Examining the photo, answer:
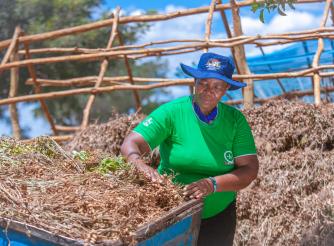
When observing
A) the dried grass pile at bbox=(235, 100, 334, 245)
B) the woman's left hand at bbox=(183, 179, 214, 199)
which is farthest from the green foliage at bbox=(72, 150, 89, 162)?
the dried grass pile at bbox=(235, 100, 334, 245)

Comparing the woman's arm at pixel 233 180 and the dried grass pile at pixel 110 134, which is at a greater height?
the woman's arm at pixel 233 180

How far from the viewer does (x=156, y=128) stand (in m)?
3.29

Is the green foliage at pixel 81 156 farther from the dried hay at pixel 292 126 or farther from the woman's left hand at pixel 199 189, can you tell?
the dried hay at pixel 292 126

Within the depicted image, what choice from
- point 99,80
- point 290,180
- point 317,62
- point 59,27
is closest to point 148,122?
point 290,180

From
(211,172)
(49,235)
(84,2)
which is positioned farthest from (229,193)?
(84,2)

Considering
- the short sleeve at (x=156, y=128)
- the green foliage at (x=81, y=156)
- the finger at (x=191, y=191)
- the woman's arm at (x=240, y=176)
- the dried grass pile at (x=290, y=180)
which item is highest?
the short sleeve at (x=156, y=128)

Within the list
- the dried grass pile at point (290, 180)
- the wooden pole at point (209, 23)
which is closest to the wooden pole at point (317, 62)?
the dried grass pile at point (290, 180)

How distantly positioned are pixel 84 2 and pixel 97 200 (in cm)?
1686

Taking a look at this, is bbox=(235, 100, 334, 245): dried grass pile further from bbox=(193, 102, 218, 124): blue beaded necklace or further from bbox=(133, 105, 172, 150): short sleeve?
bbox=(133, 105, 172, 150): short sleeve

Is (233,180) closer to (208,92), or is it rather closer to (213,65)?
(208,92)

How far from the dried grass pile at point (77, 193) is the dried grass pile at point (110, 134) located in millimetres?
3033

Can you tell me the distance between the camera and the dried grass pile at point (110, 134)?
6215mm

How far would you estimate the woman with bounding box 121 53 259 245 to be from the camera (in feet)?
10.8

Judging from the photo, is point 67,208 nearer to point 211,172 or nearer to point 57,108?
point 211,172
